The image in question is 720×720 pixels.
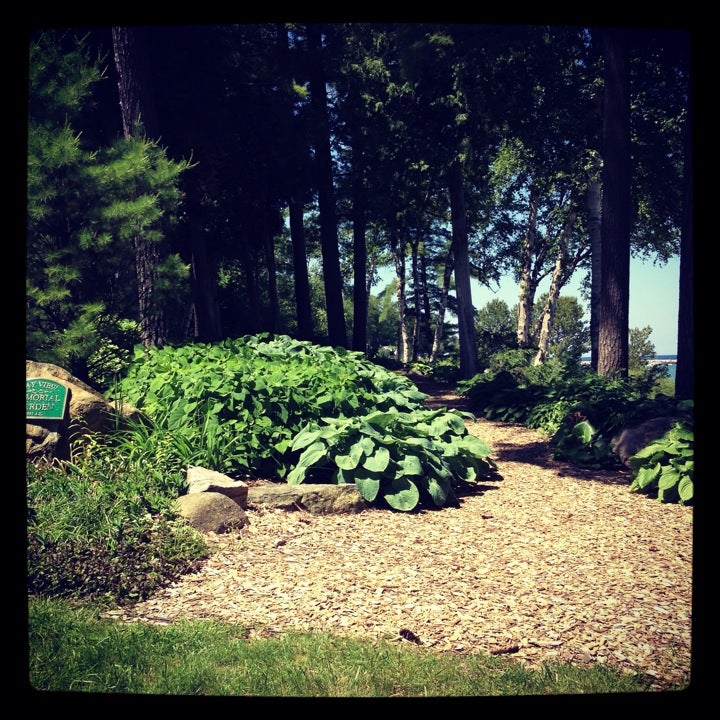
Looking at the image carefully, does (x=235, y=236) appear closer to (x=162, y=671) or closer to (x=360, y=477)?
(x=360, y=477)

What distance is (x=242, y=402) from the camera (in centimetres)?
600

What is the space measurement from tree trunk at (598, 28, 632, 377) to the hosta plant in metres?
4.39

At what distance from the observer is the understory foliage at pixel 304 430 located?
543cm

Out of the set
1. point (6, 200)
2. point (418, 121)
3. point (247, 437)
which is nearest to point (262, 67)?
point (418, 121)

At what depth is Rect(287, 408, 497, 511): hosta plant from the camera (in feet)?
17.4

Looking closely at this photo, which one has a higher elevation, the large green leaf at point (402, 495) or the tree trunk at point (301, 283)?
the tree trunk at point (301, 283)

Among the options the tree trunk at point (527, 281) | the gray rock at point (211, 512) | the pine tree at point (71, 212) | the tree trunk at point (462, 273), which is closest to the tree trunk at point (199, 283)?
the pine tree at point (71, 212)

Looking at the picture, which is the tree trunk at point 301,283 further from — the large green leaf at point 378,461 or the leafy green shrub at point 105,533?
the leafy green shrub at point 105,533

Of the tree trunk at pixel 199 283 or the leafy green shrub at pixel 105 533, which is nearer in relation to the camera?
the leafy green shrub at pixel 105 533

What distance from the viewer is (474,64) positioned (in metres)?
13.2

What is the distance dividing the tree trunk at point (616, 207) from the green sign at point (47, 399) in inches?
311

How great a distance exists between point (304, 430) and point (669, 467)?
10.7 ft

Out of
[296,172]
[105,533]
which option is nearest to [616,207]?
[296,172]

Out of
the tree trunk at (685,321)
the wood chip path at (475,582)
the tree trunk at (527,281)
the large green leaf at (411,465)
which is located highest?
the tree trunk at (527,281)
